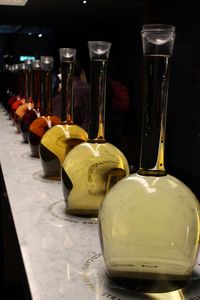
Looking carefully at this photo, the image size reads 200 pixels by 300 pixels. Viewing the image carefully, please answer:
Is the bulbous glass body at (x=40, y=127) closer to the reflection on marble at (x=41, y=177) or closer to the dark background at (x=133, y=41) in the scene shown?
the reflection on marble at (x=41, y=177)

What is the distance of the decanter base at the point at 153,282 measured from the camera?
1.87ft

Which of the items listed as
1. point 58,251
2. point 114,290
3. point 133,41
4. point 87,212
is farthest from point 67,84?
point 133,41

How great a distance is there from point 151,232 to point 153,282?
6 cm

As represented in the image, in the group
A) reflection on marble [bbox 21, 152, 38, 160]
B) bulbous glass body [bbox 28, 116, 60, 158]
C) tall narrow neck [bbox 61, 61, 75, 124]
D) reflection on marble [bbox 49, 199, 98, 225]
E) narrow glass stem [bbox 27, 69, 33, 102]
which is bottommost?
reflection on marble [bbox 21, 152, 38, 160]

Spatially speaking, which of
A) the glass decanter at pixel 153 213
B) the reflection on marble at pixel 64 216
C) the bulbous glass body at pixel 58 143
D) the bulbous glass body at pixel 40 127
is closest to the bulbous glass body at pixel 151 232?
the glass decanter at pixel 153 213

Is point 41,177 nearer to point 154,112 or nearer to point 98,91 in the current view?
point 98,91

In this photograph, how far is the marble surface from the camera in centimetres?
56

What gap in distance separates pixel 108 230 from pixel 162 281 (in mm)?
87

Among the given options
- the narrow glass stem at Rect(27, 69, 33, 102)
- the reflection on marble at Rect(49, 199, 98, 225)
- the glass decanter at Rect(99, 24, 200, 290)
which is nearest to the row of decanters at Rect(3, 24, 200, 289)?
the glass decanter at Rect(99, 24, 200, 290)

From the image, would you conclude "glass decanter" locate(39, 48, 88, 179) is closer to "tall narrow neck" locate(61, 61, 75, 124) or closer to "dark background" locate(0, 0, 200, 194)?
"tall narrow neck" locate(61, 61, 75, 124)

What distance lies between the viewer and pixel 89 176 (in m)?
0.83

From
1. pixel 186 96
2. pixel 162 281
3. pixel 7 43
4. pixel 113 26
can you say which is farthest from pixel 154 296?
pixel 7 43

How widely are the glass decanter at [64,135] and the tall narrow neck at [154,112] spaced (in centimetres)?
47

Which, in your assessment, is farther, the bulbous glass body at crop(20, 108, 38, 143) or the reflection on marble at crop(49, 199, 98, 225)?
the bulbous glass body at crop(20, 108, 38, 143)
